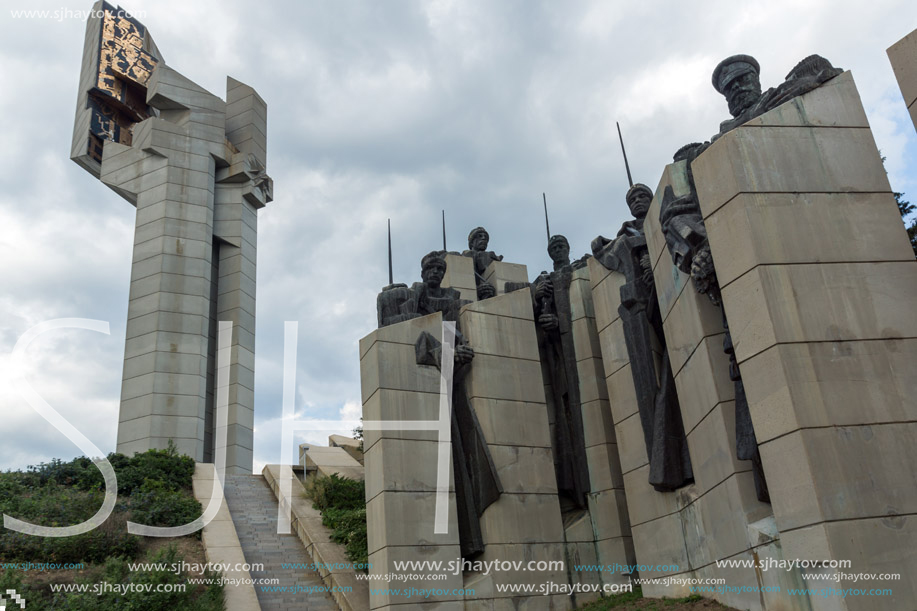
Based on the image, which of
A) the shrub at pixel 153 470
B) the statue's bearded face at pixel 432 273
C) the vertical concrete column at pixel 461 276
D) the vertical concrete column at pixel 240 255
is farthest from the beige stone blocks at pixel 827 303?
the vertical concrete column at pixel 240 255

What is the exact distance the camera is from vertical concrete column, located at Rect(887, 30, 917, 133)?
7.04m

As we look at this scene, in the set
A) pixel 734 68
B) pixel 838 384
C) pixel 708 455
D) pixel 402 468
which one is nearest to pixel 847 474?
pixel 838 384

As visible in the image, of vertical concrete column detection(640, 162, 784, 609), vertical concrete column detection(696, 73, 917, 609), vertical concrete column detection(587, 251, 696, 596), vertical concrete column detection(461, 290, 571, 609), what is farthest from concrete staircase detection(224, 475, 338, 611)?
vertical concrete column detection(696, 73, 917, 609)

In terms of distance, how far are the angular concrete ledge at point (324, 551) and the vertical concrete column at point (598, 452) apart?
137 inches

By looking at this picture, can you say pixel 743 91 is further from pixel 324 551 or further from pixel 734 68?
pixel 324 551

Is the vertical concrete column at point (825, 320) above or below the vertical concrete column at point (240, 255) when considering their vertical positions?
below

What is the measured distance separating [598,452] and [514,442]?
1.52 m

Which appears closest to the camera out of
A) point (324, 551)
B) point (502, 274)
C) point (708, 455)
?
point (708, 455)

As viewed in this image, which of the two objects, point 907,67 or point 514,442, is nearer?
point 907,67

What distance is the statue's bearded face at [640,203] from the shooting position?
38.4ft

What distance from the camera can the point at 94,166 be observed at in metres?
30.6

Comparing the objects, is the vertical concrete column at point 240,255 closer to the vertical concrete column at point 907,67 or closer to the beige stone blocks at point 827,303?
the beige stone blocks at point 827,303

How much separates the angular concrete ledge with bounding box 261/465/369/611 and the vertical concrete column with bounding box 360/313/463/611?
113cm

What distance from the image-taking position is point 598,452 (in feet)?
39.3
